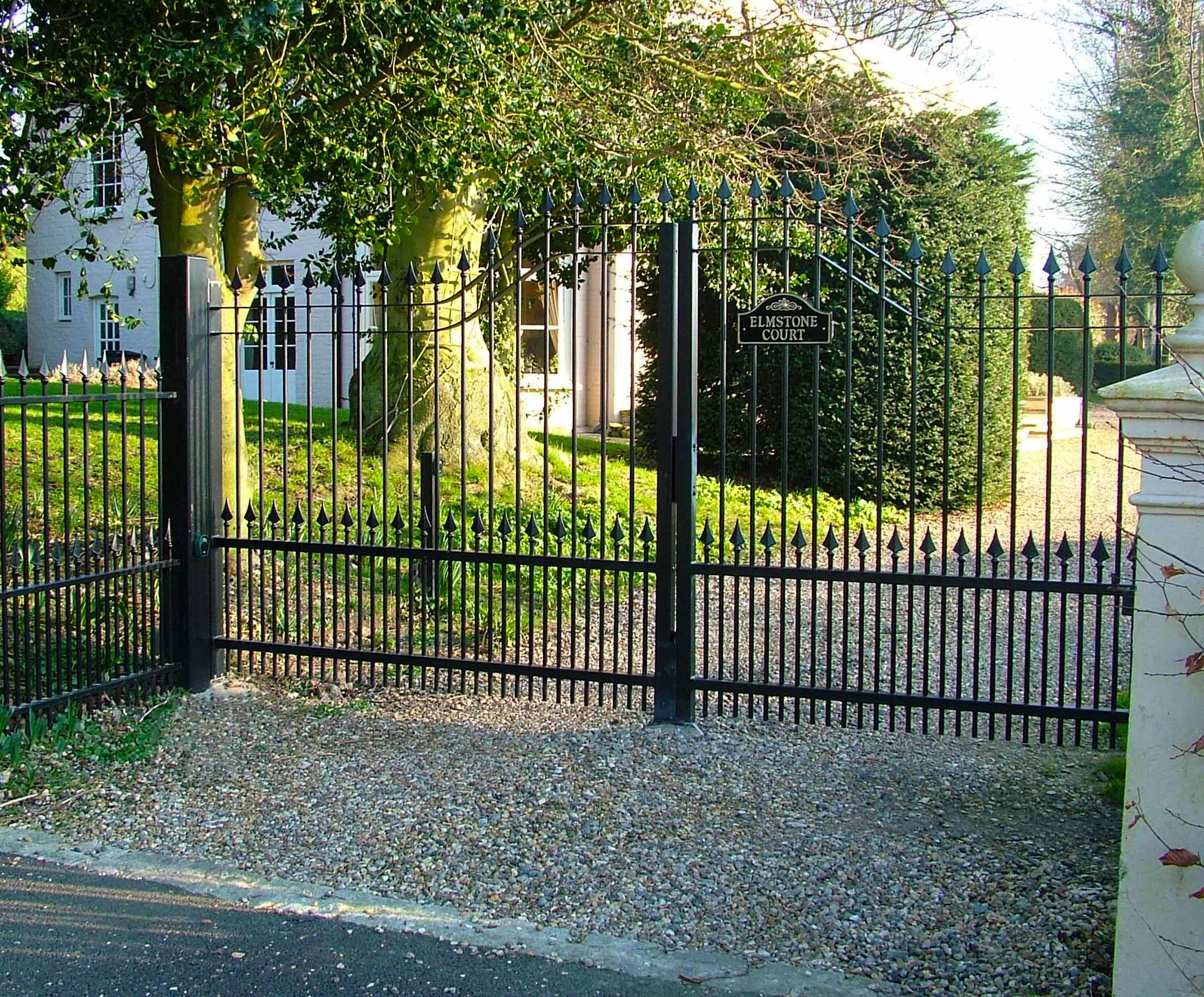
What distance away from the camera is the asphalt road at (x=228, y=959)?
12.3 feet

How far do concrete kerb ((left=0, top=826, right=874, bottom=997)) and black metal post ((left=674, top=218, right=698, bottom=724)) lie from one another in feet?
7.40

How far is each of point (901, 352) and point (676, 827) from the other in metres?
9.02

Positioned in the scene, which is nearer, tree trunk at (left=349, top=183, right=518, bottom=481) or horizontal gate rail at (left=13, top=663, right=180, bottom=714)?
horizontal gate rail at (left=13, top=663, right=180, bottom=714)

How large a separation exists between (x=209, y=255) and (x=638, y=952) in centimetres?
609

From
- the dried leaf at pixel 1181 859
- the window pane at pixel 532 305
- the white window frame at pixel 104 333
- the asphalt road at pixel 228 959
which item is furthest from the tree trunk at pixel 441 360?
the white window frame at pixel 104 333

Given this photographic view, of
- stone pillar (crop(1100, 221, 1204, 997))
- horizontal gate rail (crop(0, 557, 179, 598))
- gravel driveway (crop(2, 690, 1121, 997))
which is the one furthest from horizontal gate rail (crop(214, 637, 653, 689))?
stone pillar (crop(1100, 221, 1204, 997))

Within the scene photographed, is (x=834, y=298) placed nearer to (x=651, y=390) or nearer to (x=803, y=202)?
(x=803, y=202)

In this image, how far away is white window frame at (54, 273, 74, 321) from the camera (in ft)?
89.4

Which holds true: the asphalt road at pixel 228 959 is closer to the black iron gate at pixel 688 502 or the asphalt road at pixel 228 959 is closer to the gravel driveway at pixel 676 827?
the gravel driveway at pixel 676 827

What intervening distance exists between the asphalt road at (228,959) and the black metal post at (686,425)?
2458 millimetres

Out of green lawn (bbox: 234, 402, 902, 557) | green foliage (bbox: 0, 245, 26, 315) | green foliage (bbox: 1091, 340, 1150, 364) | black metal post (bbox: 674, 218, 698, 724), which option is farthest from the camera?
green foliage (bbox: 0, 245, 26, 315)

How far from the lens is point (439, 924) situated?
4188mm

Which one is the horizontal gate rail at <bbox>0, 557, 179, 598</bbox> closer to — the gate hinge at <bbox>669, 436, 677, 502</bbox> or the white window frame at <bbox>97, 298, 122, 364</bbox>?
the gate hinge at <bbox>669, 436, 677, 502</bbox>

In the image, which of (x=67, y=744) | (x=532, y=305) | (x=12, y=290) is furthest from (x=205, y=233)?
(x=12, y=290)
